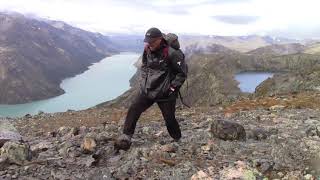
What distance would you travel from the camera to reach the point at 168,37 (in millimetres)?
9734

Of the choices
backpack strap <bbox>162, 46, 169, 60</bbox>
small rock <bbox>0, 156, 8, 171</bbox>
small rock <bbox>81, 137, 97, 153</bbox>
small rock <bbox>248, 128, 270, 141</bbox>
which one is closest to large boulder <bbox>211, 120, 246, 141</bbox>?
small rock <bbox>248, 128, 270, 141</bbox>

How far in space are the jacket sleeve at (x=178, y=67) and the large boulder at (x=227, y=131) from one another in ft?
6.97

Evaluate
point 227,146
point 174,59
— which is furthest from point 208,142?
point 174,59

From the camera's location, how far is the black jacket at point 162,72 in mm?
9711

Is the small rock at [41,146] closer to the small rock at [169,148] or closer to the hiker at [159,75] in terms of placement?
the hiker at [159,75]

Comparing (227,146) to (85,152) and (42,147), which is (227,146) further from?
(42,147)

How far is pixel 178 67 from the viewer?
9.71m

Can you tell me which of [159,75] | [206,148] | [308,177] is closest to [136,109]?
[159,75]

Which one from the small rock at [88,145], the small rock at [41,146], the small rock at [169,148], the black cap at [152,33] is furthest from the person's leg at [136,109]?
the small rock at [41,146]

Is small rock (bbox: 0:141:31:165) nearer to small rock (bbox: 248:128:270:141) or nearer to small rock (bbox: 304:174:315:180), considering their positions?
small rock (bbox: 304:174:315:180)

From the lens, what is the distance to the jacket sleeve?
31.8ft

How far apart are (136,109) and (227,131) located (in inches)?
90.7

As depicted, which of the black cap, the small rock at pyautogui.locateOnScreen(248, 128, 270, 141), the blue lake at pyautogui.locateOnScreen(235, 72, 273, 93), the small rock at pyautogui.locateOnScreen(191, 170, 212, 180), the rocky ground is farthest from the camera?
the blue lake at pyautogui.locateOnScreen(235, 72, 273, 93)

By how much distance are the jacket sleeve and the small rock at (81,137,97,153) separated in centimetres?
216
